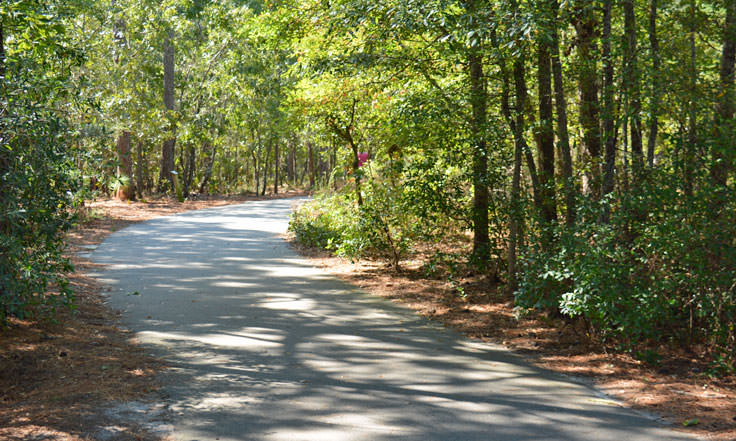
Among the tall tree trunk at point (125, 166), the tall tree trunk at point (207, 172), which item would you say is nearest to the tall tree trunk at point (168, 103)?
the tall tree trunk at point (125, 166)

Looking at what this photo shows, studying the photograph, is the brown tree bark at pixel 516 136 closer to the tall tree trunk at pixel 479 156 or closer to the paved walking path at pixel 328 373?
the tall tree trunk at pixel 479 156

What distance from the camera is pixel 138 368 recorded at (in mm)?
6504

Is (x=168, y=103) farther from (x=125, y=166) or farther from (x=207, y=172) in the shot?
(x=207, y=172)

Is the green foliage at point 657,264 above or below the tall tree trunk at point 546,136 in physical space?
below

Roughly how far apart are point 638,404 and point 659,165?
8.25ft

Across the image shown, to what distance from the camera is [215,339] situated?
7762mm

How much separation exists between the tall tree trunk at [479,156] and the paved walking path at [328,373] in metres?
1.81

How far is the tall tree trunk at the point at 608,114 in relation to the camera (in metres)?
7.28

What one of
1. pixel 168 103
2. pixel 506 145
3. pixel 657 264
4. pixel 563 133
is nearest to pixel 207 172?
pixel 168 103

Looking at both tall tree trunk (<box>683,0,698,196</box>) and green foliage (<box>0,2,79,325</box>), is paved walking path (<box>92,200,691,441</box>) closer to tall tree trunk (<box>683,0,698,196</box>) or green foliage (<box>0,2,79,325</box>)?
green foliage (<box>0,2,79,325</box>)

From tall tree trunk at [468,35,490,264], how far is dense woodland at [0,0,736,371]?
0.03 metres

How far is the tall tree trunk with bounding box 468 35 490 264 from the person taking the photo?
30.6 feet

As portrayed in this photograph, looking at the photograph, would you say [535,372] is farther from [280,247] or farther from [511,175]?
[280,247]

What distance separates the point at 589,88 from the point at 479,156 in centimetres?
180
